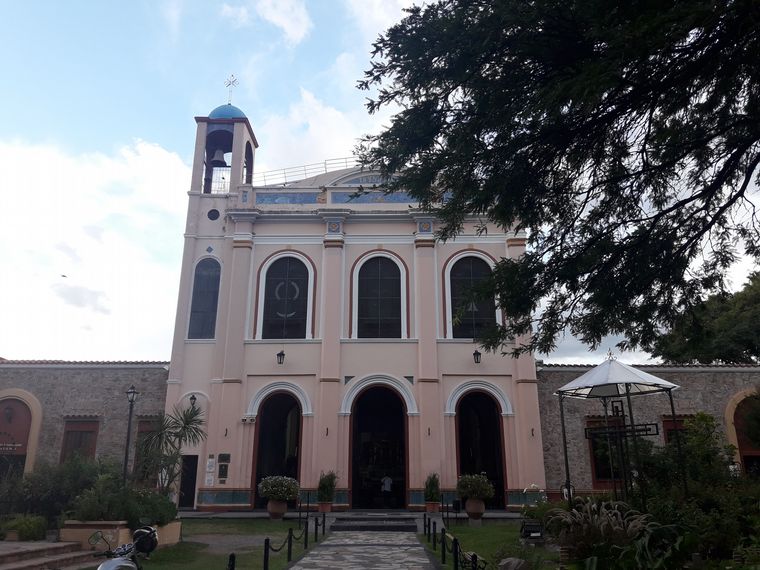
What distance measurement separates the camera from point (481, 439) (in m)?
21.0

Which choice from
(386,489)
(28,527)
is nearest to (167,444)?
(28,527)

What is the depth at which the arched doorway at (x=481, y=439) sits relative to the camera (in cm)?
1923

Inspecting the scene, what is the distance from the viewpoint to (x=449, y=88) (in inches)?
299

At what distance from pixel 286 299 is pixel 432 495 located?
7781 mm

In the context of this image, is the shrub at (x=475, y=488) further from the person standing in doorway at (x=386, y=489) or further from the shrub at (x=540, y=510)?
the person standing in doorway at (x=386, y=489)

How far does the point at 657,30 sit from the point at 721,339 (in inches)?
998

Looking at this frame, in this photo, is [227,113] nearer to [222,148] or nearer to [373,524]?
[222,148]

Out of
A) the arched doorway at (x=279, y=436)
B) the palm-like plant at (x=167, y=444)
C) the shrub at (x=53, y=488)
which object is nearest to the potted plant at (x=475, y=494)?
the arched doorway at (x=279, y=436)

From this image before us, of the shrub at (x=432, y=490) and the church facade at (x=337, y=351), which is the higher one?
the church facade at (x=337, y=351)

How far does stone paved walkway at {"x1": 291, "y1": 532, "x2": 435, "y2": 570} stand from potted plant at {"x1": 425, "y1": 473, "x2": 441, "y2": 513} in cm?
327

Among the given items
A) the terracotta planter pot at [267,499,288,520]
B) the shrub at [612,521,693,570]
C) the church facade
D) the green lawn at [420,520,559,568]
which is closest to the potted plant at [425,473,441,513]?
the church facade

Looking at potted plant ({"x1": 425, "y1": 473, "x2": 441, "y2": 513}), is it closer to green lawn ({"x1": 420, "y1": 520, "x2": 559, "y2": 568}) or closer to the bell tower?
green lawn ({"x1": 420, "y1": 520, "x2": 559, "y2": 568})

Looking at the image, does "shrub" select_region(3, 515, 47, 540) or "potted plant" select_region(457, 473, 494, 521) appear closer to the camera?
"shrub" select_region(3, 515, 47, 540)

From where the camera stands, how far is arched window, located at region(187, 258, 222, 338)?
20.0 meters
